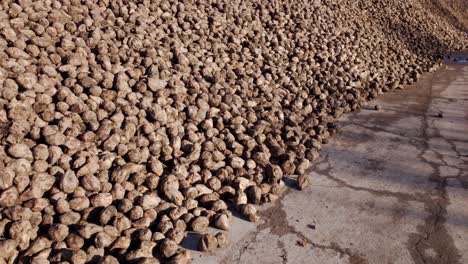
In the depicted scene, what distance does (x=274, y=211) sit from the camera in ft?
9.97

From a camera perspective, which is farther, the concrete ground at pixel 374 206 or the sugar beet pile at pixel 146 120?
the concrete ground at pixel 374 206

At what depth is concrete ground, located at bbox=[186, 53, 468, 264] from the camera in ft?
8.54

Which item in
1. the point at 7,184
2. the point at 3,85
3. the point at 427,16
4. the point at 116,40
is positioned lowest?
the point at 7,184

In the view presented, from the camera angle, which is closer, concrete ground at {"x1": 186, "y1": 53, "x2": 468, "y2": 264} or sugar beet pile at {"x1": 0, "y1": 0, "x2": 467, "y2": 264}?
sugar beet pile at {"x1": 0, "y1": 0, "x2": 467, "y2": 264}

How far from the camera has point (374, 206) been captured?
10.1 ft

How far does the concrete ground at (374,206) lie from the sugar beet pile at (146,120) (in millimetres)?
184

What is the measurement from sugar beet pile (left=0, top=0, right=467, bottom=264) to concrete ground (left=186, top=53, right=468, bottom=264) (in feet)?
0.60

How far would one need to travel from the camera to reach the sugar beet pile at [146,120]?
97.7 inches

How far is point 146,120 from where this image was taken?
331 centimetres

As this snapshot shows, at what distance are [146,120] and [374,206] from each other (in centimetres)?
190

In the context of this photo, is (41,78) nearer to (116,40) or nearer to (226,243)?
(116,40)

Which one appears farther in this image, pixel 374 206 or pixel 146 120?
pixel 146 120

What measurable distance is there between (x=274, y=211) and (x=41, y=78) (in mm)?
2019

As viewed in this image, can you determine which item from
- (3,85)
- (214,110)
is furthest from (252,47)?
(3,85)
